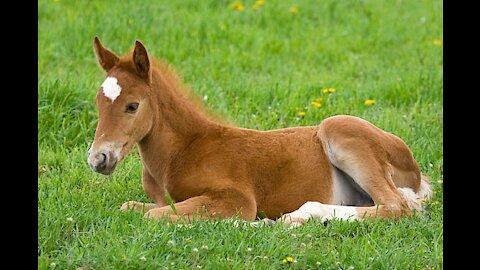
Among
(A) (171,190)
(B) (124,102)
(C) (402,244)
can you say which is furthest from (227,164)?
(C) (402,244)

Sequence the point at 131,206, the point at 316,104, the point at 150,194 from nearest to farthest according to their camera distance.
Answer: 1. the point at 131,206
2. the point at 150,194
3. the point at 316,104

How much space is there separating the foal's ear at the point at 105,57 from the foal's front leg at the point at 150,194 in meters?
0.86

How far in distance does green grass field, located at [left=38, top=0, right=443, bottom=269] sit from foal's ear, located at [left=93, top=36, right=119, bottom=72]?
3.11 ft

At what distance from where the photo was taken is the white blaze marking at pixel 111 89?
5961mm

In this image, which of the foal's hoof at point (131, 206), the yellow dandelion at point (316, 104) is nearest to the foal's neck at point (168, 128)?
the foal's hoof at point (131, 206)

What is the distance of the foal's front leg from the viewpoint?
641 cm

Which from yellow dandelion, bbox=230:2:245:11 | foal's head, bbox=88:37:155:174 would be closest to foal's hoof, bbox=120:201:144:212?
foal's head, bbox=88:37:155:174

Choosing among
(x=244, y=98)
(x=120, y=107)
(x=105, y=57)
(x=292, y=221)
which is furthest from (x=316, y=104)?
(x=120, y=107)

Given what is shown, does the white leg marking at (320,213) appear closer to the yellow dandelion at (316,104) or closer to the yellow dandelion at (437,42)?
the yellow dandelion at (316,104)

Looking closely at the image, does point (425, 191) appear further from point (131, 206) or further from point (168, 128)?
point (131, 206)

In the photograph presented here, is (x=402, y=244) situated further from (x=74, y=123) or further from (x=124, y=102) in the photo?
(x=74, y=123)

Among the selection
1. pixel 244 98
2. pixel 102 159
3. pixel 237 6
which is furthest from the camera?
pixel 237 6

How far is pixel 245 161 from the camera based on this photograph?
6.55m

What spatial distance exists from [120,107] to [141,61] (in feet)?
1.30
